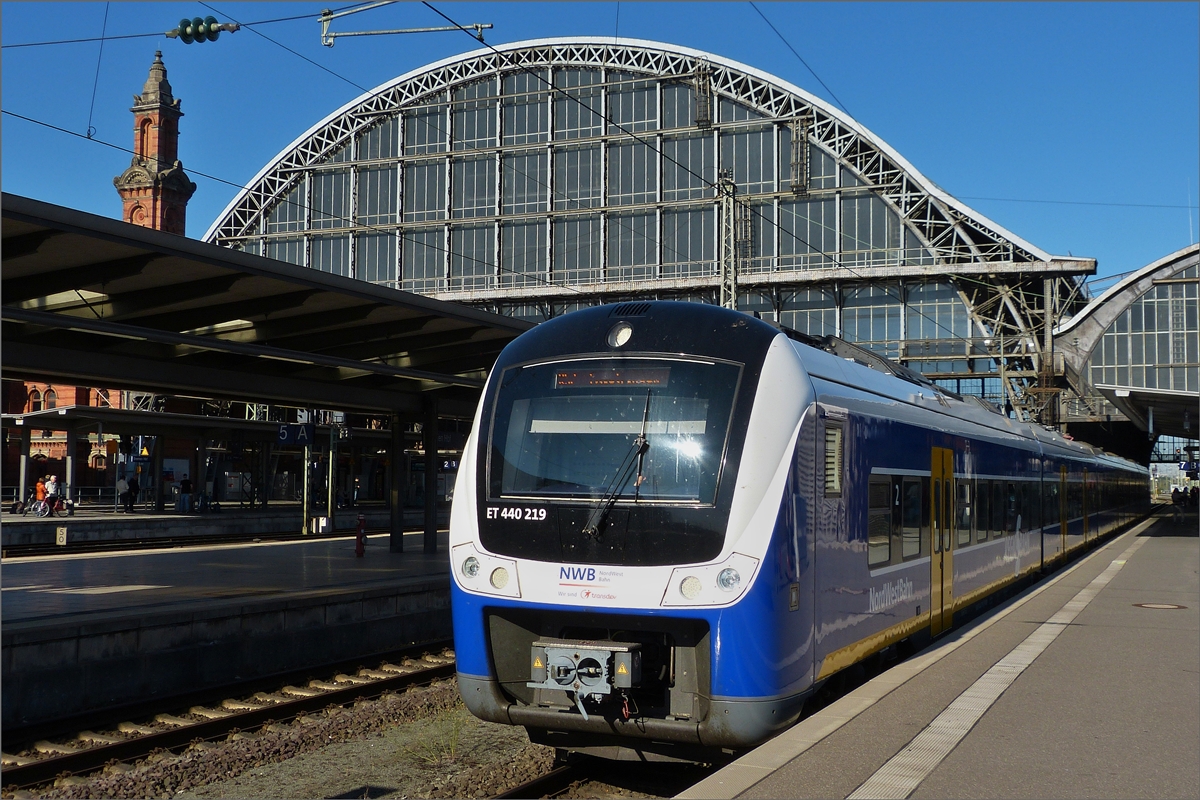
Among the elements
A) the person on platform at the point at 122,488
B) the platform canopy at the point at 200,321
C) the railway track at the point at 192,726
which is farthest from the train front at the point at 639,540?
the person on platform at the point at 122,488

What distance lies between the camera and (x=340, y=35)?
674 inches

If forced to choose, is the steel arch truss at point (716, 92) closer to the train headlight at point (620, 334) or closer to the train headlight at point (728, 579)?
the train headlight at point (620, 334)

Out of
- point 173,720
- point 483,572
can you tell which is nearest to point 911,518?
point 483,572

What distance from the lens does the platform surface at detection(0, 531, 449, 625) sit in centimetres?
1264

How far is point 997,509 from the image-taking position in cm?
1384

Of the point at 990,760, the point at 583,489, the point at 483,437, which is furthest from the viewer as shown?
the point at 483,437

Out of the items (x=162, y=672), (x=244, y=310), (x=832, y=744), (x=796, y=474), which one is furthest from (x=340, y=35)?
(x=832, y=744)

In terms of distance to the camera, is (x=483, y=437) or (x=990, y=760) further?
(x=483, y=437)

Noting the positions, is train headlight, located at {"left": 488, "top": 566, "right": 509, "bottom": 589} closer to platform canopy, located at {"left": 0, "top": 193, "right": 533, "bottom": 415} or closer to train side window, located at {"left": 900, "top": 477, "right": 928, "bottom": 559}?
train side window, located at {"left": 900, "top": 477, "right": 928, "bottom": 559}

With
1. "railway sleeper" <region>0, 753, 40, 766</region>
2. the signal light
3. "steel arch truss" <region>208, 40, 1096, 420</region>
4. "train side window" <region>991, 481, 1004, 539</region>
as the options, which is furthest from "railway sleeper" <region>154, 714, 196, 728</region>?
"steel arch truss" <region>208, 40, 1096, 420</region>

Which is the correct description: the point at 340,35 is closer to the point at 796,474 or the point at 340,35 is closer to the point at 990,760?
the point at 796,474

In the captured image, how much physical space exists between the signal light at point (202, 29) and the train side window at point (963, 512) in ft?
30.7

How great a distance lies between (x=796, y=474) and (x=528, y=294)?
4766 centimetres

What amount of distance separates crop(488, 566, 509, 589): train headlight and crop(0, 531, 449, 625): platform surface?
6.21m
